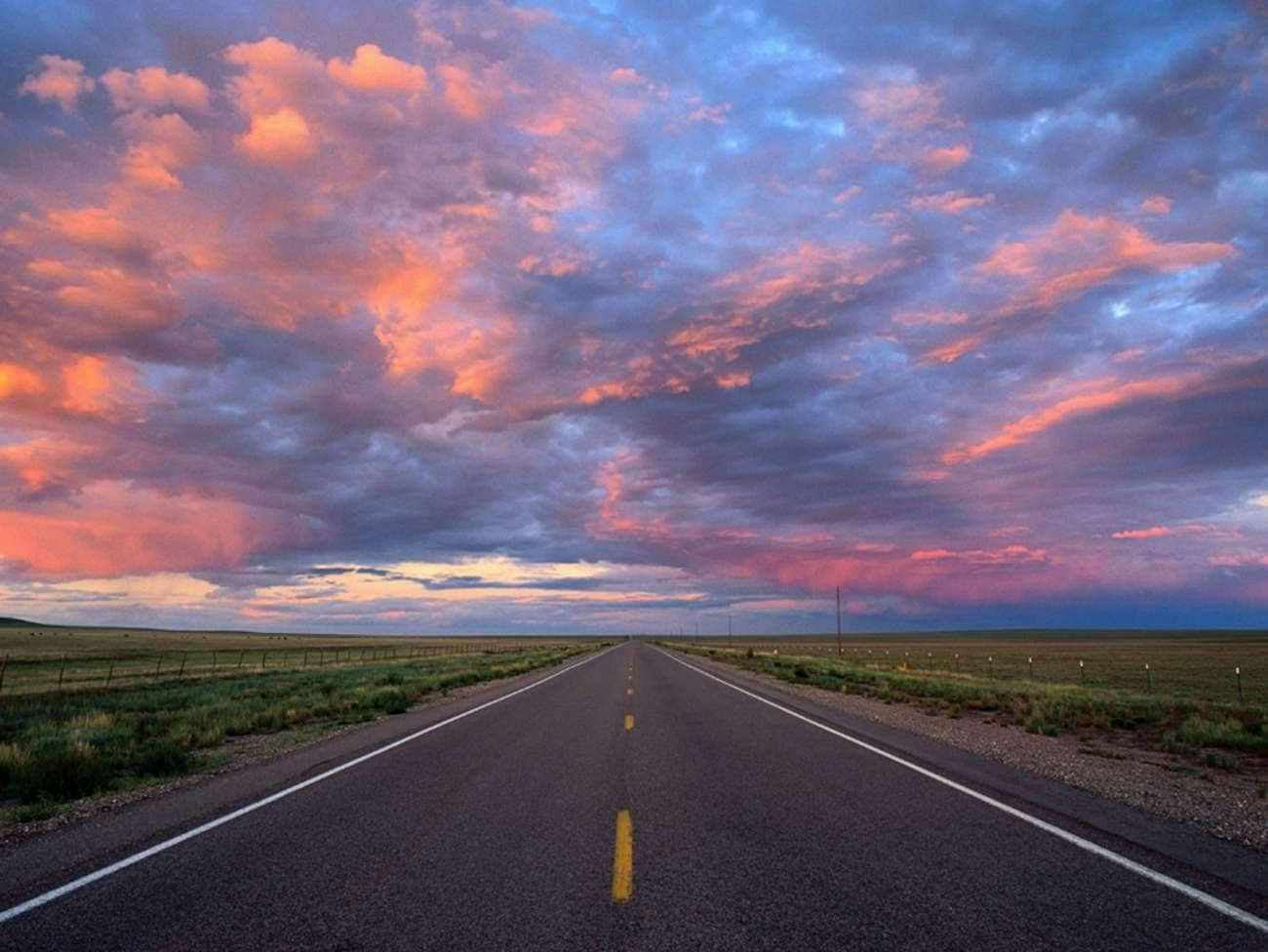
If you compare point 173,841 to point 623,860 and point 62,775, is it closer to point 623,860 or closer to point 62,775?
point 623,860

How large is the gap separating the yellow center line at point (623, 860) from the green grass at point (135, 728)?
254 inches

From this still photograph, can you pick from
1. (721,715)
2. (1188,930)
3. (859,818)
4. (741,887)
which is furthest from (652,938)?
(721,715)

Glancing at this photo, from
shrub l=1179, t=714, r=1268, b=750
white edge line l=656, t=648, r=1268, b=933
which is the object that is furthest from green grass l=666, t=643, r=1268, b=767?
white edge line l=656, t=648, r=1268, b=933

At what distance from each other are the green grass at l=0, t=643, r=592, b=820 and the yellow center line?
21.2 ft

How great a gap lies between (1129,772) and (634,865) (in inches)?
350

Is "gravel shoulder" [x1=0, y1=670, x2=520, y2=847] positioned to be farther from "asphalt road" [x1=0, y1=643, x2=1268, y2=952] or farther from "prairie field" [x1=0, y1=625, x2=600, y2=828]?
"asphalt road" [x1=0, y1=643, x2=1268, y2=952]

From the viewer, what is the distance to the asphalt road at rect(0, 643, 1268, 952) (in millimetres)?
4586

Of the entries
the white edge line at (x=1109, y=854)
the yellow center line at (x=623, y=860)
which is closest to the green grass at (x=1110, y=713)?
the white edge line at (x=1109, y=854)

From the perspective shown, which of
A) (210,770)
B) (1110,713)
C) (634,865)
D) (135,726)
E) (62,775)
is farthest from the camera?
(1110,713)

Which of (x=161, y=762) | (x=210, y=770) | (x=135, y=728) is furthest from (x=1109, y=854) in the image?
(x=135, y=728)

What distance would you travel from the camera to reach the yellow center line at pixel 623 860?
206 inches

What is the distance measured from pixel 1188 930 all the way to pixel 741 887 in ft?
8.90

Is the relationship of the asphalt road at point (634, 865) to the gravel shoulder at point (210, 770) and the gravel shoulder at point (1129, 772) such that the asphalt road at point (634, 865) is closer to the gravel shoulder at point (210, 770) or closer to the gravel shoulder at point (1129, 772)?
the gravel shoulder at point (210, 770)

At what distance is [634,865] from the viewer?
588cm
